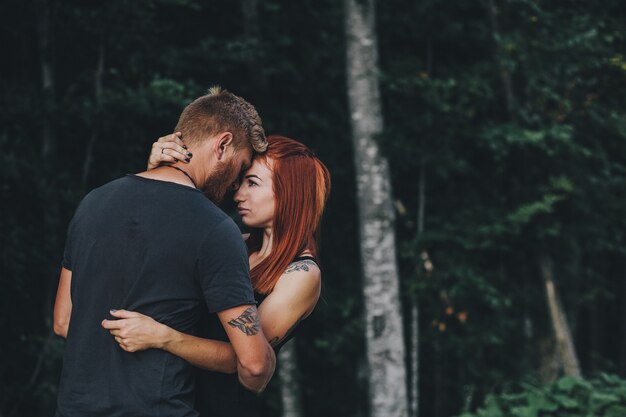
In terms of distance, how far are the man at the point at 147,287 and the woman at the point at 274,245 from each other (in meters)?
0.14

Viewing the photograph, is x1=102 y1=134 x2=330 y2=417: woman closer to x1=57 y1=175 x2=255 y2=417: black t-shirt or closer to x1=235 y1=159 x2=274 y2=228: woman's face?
x1=235 y1=159 x2=274 y2=228: woman's face

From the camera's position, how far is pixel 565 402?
19.9 ft

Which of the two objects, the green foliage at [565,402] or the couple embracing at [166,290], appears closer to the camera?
the couple embracing at [166,290]

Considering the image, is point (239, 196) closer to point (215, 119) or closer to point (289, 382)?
point (215, 119)

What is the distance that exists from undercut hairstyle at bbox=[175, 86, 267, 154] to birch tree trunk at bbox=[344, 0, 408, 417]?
21.3 ft

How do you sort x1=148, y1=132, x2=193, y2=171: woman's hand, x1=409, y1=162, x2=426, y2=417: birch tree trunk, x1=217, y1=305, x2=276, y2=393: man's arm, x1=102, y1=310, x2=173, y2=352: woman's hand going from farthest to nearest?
x1=409, y1=162, x2=426, y2=417: birch tree trunk
x1=148, y1=132, x2=193, y2=171: woman's hand
x1=217, y1=305, x2=276, y2=393: man's arm
x1=102, y1=310, x2=173, y2=352: woman's hand

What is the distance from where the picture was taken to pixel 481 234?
1066 cm

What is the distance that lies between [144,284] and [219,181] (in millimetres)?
501

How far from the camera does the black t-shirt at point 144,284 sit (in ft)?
7.54

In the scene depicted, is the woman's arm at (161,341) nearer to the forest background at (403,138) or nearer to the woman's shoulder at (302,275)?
the woman's shoulder at (302,275)

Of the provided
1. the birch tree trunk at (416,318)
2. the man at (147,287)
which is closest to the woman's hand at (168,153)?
the man at (147,287)

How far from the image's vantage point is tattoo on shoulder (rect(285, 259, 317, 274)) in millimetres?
2885

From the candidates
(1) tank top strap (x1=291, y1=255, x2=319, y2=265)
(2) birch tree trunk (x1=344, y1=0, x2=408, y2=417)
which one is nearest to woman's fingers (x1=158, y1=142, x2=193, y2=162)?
(1) tank top strap (x1=291, y1=255, x2=319, y2=265)

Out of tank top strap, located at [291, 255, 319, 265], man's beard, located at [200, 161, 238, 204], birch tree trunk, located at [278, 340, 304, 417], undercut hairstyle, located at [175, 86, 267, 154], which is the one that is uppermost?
undercut hairstyle, located at [175, 86, 267, 154]
